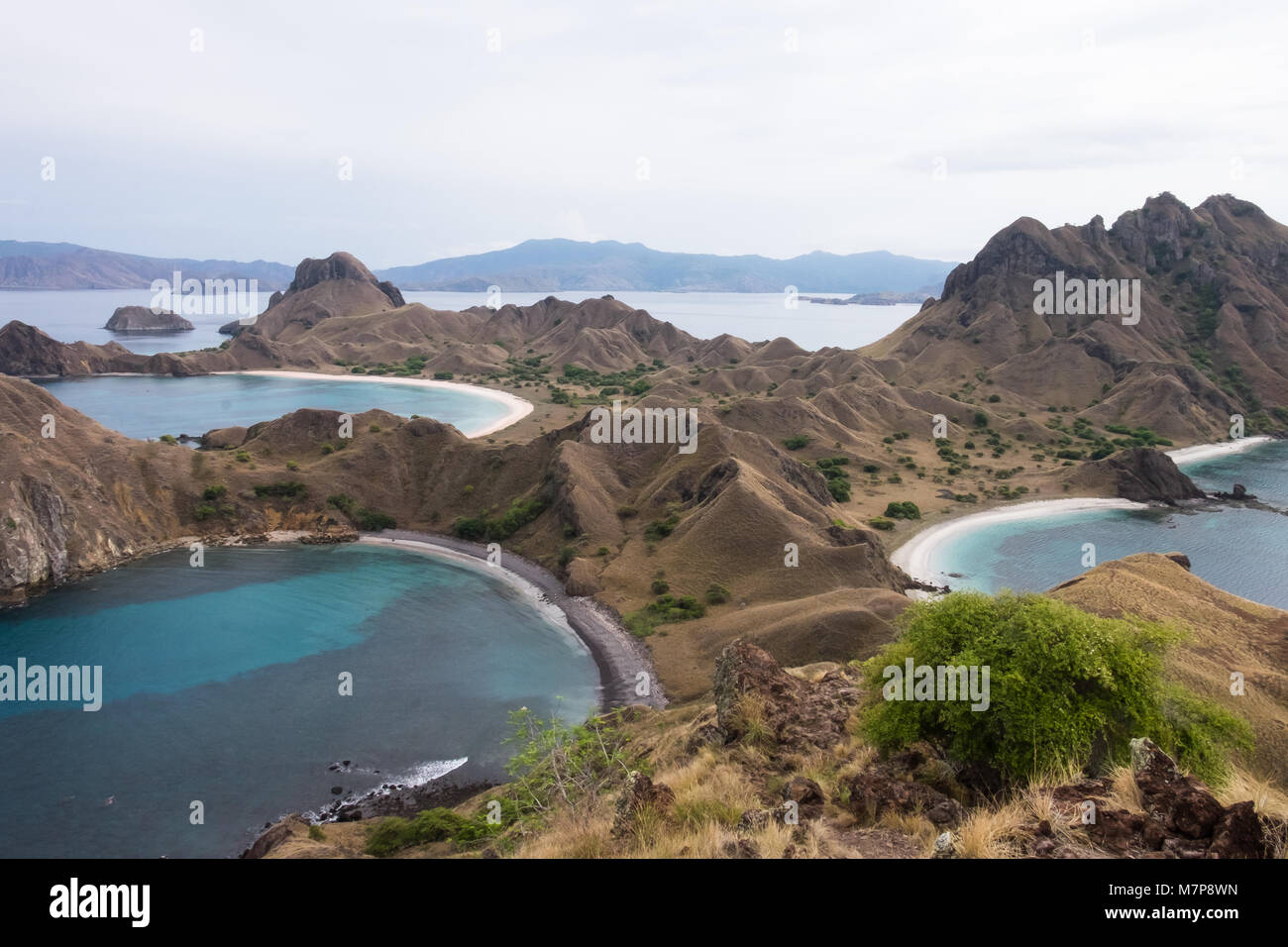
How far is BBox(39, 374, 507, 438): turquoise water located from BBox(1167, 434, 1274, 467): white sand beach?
353 feet

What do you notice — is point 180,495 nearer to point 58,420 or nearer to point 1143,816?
point 58,420

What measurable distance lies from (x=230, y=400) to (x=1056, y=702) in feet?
530

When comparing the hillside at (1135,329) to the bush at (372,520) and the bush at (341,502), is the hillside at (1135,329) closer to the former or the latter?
the bush at (372,520)

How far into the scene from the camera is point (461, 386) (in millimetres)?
162250

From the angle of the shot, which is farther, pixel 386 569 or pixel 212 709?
pixel 386 569

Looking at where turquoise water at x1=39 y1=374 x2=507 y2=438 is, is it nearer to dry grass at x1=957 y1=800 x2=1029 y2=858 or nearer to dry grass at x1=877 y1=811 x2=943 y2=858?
dry grass at x1=877 y1=811 x2=943 y2=858

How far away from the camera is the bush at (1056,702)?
40.5 ft

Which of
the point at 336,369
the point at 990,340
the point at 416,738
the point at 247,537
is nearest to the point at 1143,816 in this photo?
the point at 416,738

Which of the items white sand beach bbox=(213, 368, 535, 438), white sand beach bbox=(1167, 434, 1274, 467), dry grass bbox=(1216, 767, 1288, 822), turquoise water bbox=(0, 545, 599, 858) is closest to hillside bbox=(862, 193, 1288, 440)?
white sand beach bbox=(1167, 434, 1274, 467)

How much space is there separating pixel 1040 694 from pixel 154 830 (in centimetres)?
3323

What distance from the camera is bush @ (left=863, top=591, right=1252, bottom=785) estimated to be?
40.5ft

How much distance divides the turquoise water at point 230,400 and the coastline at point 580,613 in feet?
175

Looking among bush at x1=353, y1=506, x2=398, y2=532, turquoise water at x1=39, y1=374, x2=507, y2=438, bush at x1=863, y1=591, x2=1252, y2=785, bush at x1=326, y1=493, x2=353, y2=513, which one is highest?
turquoise water at x1=39, y1=374, x2=507, y2=438

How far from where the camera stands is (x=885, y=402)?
10800 centimetres
